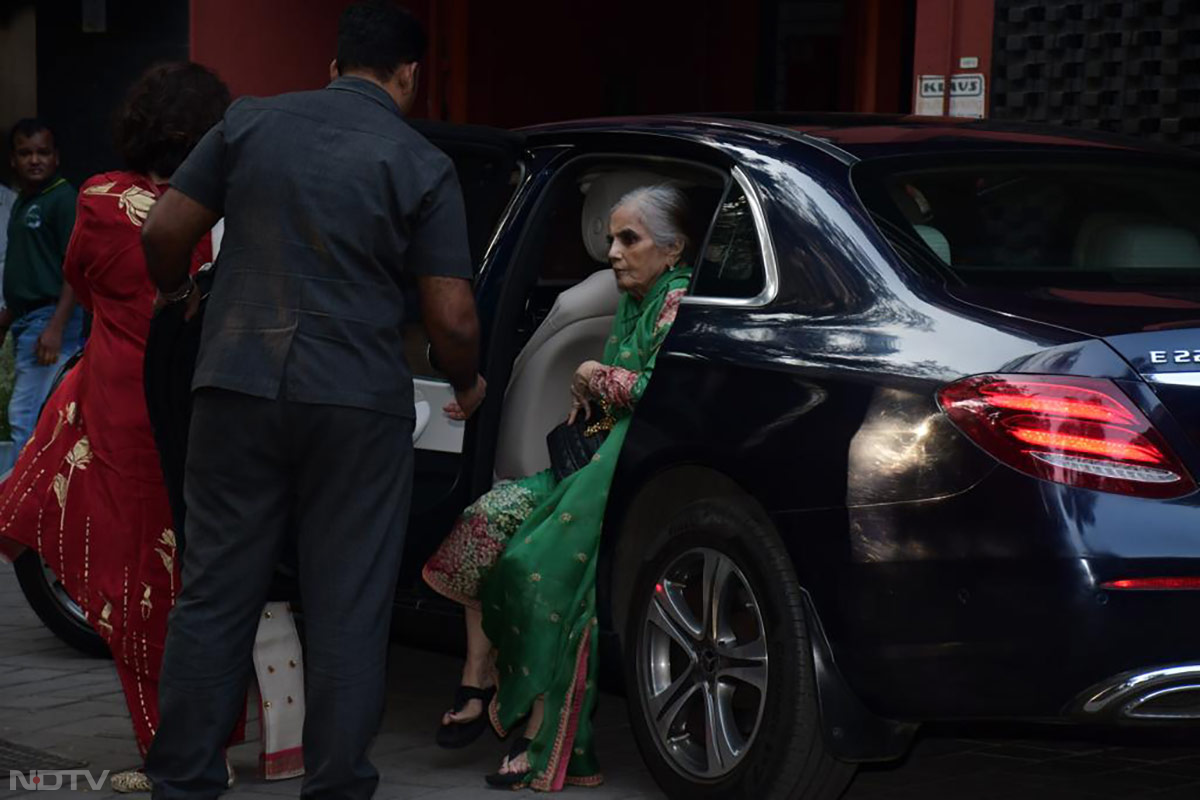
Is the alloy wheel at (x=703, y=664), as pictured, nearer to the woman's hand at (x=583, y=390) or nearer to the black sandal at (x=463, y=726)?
the woman's hand at (x=583, y=390)

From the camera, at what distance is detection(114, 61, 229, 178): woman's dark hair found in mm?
5363

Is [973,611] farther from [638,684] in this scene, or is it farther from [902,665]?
[638,684]

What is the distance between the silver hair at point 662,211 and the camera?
563 centimetres

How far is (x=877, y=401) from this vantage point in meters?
4.55

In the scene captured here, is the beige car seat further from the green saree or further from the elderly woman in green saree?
the green saree

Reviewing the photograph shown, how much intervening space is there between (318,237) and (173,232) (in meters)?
0.39

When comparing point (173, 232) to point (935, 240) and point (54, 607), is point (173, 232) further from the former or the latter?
point (54, 607)

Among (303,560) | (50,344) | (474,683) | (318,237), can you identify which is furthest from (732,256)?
(50,344)

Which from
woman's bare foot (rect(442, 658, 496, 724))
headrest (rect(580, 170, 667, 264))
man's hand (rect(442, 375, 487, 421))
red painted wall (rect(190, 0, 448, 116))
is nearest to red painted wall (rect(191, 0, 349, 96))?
red painted wall (rect(190, 0, 448, 116))

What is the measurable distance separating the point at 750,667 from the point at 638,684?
0.43 m

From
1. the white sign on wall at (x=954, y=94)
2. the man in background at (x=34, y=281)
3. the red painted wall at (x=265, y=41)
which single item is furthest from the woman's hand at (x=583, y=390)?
the red painted wall at (x=265, y=41)

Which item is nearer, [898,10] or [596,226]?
[596,226]

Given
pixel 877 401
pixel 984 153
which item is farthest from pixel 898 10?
pixel 877 401

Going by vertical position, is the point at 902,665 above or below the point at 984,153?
below
